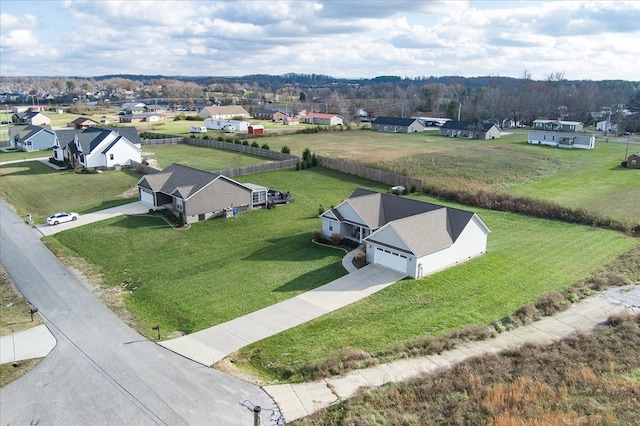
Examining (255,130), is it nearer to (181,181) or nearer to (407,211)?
(181,181)

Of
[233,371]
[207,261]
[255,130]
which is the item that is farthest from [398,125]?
[233,371]

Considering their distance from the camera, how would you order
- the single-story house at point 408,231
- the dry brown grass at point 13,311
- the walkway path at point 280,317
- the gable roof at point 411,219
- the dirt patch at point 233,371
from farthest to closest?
the gable roof at point 411,219, the single-story house at point 408,231, the dry brown grass at point 13,311, the walkway path at point 280,317, the dirt patch at point 233,371

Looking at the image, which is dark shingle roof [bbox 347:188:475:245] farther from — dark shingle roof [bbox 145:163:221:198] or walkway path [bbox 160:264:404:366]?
dark shingle roof [bbox 145:163:221:198]

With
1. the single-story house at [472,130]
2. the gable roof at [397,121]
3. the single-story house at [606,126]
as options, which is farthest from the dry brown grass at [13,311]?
the single-story house at [606,126]

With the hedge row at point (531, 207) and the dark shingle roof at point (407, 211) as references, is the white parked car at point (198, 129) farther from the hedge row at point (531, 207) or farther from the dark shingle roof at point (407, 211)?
the dark shingle roof at point (407, 211)

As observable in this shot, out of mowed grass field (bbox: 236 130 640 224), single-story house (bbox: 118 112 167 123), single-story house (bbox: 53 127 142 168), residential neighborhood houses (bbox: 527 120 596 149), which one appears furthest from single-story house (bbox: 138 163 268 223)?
single-story house (bbox: 118 112 167 123)
